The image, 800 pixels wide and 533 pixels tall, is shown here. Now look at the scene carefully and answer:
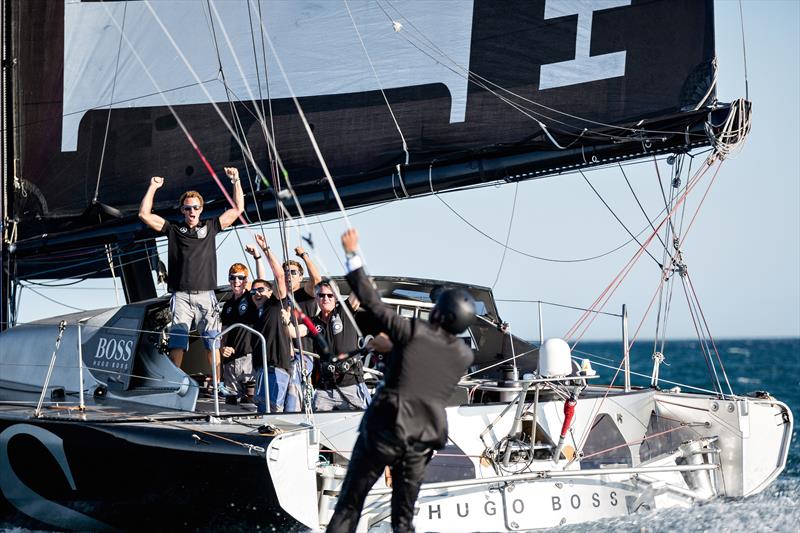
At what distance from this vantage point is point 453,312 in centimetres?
520

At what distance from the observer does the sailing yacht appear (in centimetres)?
637

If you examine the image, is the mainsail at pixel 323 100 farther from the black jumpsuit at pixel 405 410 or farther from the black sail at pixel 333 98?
the black jumpsuit at pixel 405 410

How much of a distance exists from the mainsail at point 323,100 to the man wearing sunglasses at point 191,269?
656 millimetres

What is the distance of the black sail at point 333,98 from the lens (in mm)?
8227

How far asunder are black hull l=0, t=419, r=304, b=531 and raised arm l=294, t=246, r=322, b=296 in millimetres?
1796

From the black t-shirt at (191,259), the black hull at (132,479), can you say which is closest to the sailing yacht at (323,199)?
the black hull at (132,479)

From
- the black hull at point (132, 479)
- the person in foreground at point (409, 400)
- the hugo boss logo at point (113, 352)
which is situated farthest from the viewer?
the hugo boss logo at point (113, 352)

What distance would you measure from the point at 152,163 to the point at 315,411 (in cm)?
414

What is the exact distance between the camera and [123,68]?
32.9ft

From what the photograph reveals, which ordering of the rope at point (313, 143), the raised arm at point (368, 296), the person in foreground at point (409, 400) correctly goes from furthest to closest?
the rope at point (313, 143), the person in foreground at point (409, 400), the raised arm at point (368, 296)

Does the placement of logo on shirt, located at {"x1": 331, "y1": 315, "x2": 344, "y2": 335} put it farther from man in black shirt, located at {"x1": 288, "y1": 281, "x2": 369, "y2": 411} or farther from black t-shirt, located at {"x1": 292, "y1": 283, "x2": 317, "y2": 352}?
black t-shirt, located at {"x1": 292, "y1": 283, "x2": 317, "y2": 352}

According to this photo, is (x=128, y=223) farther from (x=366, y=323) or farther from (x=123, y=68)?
(x=366, y=323)

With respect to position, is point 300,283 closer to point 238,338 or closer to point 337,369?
point 238,338

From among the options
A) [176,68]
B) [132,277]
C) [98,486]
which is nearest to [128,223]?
[132,277]
